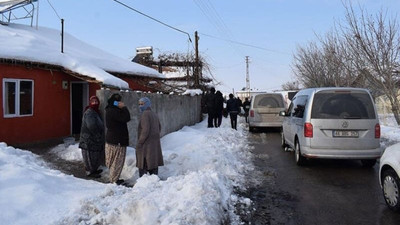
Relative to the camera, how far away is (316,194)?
6.11 metres

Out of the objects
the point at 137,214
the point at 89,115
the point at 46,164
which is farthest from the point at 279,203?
the point at 46,164

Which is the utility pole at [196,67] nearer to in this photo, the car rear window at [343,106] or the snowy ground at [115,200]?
the car rear window at [343,106]

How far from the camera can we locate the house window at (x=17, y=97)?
10.7 meters

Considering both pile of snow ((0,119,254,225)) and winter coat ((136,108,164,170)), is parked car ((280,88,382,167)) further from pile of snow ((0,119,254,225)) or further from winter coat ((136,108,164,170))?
winter coat ((136,108,164,170))

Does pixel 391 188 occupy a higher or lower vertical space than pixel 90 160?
lower

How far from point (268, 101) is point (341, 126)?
8985 mm

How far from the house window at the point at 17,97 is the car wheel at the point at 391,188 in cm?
1022

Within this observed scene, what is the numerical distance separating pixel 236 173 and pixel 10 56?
7592mm

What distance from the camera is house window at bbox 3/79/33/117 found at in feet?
35.0

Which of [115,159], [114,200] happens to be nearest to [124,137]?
[115,159]

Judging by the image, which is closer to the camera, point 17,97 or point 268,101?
point 17,97

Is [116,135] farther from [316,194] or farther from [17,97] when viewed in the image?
[17,97]

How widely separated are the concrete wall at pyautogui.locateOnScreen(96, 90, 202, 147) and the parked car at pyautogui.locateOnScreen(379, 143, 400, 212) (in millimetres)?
5742

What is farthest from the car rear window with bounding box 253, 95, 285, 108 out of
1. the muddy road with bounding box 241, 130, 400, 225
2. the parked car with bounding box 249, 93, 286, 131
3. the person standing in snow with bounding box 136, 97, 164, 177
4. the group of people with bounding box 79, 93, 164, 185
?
the person standing in snow with bounding box 136, 97, 164, 177
